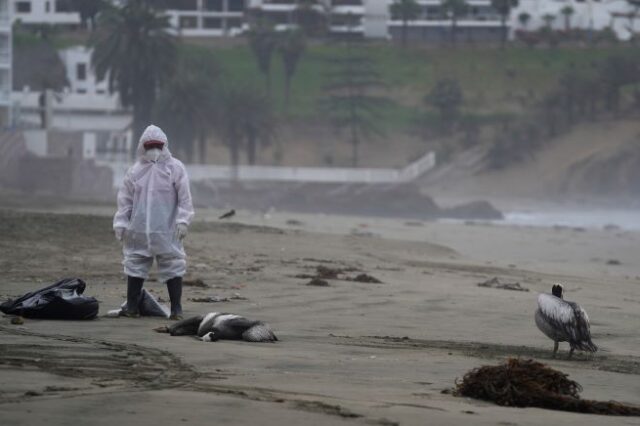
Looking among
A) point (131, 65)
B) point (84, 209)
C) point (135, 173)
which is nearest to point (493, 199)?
point (131, 65)

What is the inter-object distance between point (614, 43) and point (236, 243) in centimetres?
8362

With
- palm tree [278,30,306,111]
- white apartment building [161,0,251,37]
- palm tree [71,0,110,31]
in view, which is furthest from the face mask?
white apartment building [161,0,251,37]

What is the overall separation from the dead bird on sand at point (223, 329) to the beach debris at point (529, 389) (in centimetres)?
231

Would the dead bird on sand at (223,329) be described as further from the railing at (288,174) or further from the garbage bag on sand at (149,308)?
the railing at (288,174)

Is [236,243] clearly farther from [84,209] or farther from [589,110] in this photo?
[589,110]

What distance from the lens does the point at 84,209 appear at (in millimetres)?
33531

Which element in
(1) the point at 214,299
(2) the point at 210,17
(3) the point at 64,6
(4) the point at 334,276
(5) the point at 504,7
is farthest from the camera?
(2) the point at 210,17

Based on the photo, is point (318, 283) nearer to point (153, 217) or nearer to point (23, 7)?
point (153, 217)

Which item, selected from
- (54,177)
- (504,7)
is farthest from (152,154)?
(504,7)

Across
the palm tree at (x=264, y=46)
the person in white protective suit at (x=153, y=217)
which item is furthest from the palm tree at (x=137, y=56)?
the person in white protective suit at (x=153, y=217)

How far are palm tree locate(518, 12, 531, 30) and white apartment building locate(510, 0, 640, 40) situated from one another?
101 mm

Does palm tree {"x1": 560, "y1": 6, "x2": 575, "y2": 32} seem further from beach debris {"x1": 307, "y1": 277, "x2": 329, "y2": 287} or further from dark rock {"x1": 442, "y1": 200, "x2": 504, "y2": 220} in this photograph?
beach debris {"x1": 307, "y1": 277, "x2": 329, "y2": 287}

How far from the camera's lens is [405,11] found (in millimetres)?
108062

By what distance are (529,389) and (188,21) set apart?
102987mm
